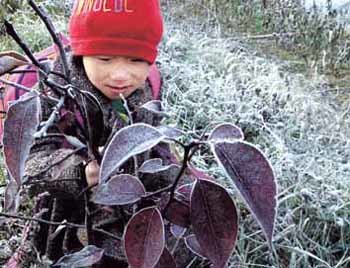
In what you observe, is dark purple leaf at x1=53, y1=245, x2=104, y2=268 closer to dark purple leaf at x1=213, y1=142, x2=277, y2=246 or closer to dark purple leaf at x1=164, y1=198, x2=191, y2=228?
dark purple leaf at x1=164, y1=198, x2=191, y2=228

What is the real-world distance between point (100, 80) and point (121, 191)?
18.0 inches

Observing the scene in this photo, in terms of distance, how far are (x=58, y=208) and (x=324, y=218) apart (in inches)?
44.7

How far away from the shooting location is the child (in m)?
1.03

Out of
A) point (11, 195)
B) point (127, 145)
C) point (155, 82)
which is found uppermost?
point (127, 145)

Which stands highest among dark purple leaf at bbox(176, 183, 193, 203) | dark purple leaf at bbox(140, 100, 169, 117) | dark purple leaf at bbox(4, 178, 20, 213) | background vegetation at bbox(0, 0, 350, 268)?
dark purple leaf at bbox(140, 100, 169, 117)

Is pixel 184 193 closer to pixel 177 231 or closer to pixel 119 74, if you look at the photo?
pixel 177 231

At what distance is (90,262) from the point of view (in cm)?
84

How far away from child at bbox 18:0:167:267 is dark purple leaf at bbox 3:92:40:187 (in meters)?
0.33

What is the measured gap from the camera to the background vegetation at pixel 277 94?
200 centimetres

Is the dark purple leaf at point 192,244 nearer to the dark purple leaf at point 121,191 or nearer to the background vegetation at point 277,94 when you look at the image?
the dark purple leaf at point 121,191

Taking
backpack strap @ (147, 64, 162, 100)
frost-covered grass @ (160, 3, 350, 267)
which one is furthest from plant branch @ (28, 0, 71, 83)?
frost-covered grass @ (160, 3, 350, 267)

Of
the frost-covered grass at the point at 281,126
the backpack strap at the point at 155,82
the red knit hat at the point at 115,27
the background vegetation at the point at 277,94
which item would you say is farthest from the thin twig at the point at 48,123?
the frost-covered grass at the point at 281,126

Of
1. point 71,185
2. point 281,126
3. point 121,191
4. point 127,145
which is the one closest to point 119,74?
point 71,185

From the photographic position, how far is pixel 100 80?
117 cm
